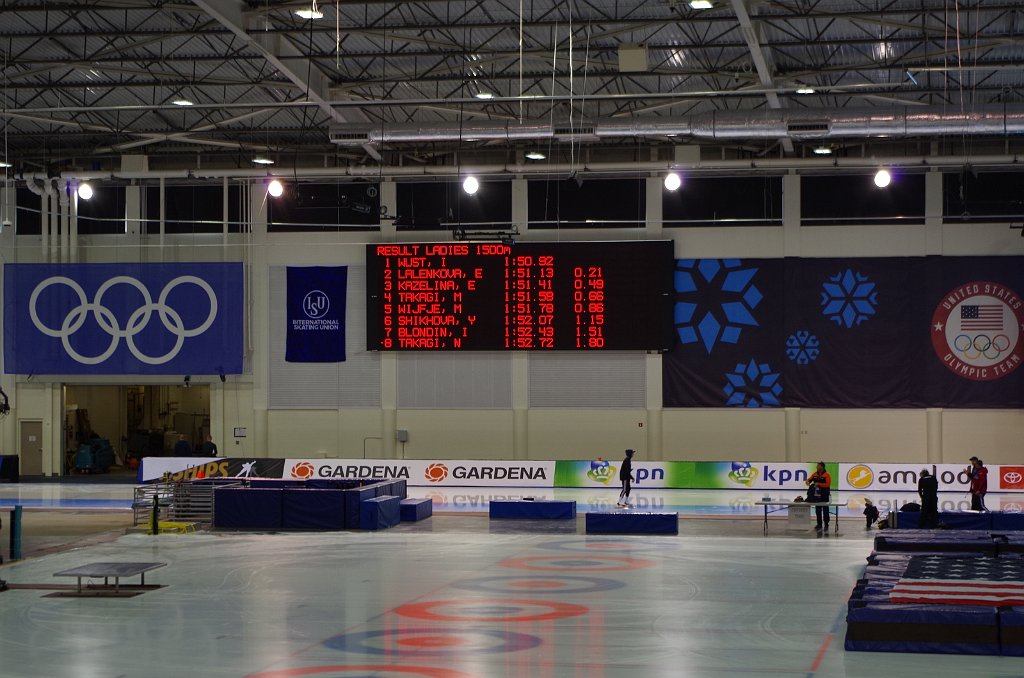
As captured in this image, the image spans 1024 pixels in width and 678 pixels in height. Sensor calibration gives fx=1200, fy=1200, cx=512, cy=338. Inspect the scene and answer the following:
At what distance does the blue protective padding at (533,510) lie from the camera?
86.3 ft

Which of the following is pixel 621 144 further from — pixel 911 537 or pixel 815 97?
pixel 911 537

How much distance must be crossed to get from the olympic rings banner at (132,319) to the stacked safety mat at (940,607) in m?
25.8

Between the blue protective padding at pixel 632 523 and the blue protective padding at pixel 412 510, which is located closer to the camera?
the blue protective padding at pixel 632 523

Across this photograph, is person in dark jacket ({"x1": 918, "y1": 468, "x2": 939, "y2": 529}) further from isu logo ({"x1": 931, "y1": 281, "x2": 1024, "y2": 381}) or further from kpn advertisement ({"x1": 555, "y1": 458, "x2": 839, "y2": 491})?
isu logo ({"x1": 931, "y1": 281, "x2": 1024, "y2": 381})

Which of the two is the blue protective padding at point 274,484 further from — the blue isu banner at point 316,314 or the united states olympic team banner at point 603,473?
the blue isu banner at point 316,314

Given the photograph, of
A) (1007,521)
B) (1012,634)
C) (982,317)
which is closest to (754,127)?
(1007,521)

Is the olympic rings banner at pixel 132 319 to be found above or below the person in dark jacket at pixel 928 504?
above

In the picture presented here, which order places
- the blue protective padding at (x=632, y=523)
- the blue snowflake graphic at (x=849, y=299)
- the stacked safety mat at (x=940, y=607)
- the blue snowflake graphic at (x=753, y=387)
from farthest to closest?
the blue snowflake graphic at (x=753, y=387) < the blue snowflake graphic at (x=849, y=299) < the blue protective padding at (x=632, y=523) < the stacked safety mat at (x=940, y=607)

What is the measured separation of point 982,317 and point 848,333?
3829 millimetres

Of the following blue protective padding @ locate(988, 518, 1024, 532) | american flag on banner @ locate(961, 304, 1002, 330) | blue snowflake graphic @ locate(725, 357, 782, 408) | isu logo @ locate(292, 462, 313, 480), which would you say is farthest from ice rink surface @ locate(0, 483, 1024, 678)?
american flag on banner @ locate(961, 304, 1002, 330)

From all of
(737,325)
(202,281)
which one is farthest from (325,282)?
(737,325)

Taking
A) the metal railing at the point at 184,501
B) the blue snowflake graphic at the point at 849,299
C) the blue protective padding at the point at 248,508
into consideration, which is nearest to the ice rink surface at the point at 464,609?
the blue protective padding at the point at 248,508

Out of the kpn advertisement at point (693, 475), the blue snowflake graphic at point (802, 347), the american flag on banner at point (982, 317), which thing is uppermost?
the american flag on banner at point (982, 317)

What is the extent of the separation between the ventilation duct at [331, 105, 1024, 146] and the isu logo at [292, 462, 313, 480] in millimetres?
9974
